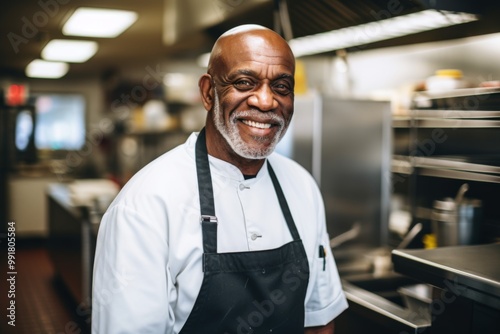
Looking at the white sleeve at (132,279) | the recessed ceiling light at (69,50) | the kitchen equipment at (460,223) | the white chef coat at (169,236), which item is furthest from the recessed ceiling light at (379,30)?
the recessed ceiling light at (69,50)

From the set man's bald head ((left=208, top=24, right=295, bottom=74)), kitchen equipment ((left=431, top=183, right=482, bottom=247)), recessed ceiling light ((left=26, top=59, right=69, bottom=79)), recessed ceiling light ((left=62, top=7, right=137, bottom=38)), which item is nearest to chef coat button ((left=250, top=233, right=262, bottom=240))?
man's bald head ((left=208, top=24, right=295, bottom=74))

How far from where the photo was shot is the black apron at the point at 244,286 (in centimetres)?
156

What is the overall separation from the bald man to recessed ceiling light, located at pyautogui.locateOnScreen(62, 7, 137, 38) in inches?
150

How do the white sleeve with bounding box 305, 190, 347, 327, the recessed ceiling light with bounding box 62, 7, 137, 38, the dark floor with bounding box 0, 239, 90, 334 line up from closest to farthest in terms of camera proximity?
the white sleeve with bounding box 305, 190, 347, 327
the dark floor with bounding box 0, 239, 90, 334
the recessed ceiling light with bounding box 62, 7, 137, 38

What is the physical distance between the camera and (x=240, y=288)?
1593 mm

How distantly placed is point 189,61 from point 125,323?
7235 mm

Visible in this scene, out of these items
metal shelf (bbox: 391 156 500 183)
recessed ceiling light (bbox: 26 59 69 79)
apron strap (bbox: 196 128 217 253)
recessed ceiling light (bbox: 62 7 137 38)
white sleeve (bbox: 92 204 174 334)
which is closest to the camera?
white sleeve (bbox: 92 204 174 334)

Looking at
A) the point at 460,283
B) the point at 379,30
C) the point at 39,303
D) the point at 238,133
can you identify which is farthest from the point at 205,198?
the point at 39,303

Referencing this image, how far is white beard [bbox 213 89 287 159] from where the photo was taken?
1613mm

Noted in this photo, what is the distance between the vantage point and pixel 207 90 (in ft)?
5.65

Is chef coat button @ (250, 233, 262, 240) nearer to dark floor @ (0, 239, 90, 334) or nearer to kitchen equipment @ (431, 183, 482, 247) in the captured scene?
kitchen equipment @ (431, 183, 482, 247)

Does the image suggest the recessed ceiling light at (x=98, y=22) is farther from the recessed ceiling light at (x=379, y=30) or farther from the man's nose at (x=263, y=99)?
the man's nose at (x=263, y=99)

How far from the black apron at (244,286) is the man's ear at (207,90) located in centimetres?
13

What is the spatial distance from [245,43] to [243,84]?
12 centimetres
